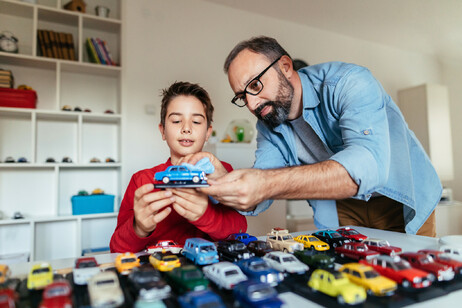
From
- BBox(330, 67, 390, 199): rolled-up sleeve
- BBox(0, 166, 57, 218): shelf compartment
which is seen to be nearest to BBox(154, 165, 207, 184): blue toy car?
BBox(330, 67, 390, 199): rolled-up sleeve

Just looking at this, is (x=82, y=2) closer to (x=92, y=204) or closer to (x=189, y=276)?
(x=92, y=204)

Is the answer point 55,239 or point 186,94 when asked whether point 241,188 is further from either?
point 55,239

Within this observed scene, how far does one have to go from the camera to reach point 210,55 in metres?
4.12

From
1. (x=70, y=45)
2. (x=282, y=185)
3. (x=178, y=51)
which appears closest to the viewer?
(x=282, y=185)

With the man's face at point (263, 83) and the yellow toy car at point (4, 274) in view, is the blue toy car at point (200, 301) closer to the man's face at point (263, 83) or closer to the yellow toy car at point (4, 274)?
the yellow toy car at point (4, 274)

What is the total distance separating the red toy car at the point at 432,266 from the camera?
2.73 feet

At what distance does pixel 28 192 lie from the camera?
3186mm

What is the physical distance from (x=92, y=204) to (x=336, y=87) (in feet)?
8.73

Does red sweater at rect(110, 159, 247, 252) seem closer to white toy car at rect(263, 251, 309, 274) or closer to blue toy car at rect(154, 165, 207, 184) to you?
blue toy car at rect(154, 165, 207, 184)

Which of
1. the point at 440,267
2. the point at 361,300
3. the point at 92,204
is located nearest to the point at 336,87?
the point at 440,267

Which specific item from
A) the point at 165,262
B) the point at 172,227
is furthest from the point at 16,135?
the point at 165,262

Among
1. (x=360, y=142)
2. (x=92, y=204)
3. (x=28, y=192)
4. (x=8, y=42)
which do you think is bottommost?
(x=92, y=204)

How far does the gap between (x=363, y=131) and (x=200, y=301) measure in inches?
38.6

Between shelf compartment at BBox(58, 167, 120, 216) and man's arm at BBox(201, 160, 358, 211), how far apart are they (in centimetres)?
262
